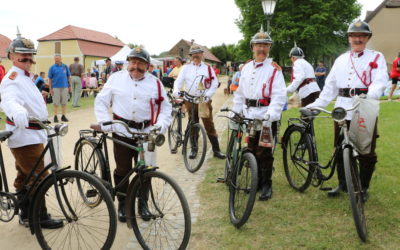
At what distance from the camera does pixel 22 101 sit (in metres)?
3.84

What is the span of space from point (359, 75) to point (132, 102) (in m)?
2.65

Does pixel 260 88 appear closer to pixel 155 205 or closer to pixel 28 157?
pixel 155 205

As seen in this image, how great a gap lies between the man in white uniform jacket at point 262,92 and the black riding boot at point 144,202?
1802 millimetres

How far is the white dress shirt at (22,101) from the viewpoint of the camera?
12.5ft

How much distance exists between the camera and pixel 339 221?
4.24 m

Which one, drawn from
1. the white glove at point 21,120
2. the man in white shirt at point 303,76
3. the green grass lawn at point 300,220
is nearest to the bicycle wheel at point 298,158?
the green grass lawn at point 300,220

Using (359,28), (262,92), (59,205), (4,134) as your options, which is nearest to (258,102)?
(262,92)

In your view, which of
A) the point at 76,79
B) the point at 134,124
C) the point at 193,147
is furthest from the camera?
the point at 76,79

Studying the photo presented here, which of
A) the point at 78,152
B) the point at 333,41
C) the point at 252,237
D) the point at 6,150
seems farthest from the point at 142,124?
the point at 333,41

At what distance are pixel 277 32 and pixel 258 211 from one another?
106 feet

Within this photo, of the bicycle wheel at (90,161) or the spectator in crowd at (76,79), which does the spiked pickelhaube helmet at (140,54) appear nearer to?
the bicycle wheel at (90,161)

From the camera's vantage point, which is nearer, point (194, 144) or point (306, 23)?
point (194, 144)

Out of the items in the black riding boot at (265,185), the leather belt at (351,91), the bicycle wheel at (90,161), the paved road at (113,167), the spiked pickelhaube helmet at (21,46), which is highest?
the spiked pickelhaube helmet at (21,46)

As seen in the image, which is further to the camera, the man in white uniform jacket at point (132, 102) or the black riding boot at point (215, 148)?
the black riding boot at point (215, 148)
